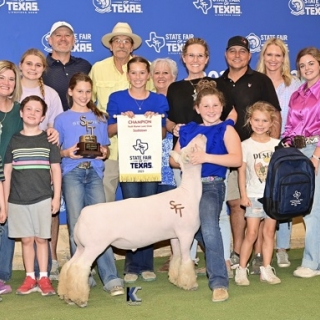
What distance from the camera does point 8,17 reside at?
23.1 feet

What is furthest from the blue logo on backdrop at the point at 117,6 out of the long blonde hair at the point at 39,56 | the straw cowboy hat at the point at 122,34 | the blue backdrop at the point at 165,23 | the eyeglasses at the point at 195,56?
the eyeglasses at the point at 195,56

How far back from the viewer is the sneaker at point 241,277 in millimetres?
5785

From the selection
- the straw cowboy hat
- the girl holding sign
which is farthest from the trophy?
the straw cowboy hat

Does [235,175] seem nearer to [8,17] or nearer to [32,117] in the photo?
[32,117]

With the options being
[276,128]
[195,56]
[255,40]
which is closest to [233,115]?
[276,128]

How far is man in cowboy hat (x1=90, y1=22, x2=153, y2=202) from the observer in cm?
655

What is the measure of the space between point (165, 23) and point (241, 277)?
309cm

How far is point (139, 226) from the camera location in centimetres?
531

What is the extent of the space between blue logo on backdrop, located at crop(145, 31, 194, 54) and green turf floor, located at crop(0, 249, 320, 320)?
9.14ft

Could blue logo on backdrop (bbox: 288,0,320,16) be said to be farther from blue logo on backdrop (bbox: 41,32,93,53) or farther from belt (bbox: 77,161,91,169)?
belt (bbox: 77,161,91,169)

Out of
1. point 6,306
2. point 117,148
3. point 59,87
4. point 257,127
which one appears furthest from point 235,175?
point 6,306

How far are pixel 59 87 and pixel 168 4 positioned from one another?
1.74 metres

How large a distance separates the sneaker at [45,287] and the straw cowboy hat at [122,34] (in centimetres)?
258

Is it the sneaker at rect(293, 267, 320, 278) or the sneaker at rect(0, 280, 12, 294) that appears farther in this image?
the sneaker at rect(293, 267, 320, 278)
